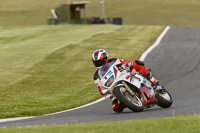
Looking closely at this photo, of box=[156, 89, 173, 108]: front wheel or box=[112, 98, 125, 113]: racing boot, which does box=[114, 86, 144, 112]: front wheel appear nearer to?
box=[112, 98, 125, 113]: racing boot

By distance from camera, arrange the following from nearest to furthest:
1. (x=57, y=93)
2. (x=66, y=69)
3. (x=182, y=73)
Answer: (x=57, y=93) → (x=182, y=73) → (x=66, y=69)

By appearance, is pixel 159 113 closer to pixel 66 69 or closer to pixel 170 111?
pixel 170 111

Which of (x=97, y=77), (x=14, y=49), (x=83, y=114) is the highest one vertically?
(x=97, y=77)

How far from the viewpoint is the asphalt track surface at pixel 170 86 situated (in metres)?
9.72

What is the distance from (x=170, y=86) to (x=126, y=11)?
78.6 meters

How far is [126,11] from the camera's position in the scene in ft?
304

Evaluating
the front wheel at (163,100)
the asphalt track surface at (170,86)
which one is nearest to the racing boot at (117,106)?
the asphalt track surface at (170,86)

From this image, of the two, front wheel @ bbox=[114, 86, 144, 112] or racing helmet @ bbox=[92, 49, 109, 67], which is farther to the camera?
racing helmet @ bbox=[92, 49, 109, 67]

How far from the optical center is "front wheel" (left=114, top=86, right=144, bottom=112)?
993cm

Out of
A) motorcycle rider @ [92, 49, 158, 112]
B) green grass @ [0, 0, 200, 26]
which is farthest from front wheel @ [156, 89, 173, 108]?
green grass @ [0, 0, 200, 26]

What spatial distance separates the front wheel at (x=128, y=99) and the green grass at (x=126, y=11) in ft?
221

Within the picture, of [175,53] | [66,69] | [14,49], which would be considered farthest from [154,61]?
[14,49]

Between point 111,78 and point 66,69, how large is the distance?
9347mm

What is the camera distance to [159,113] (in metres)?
9.97
